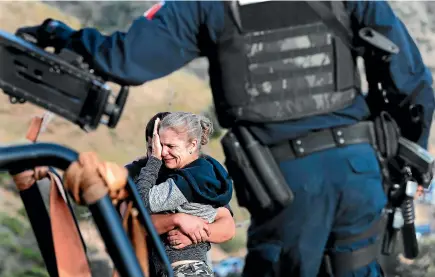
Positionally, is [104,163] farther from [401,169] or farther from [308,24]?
[401,169]

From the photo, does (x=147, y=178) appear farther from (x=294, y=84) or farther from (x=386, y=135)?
(x=386, y=135)

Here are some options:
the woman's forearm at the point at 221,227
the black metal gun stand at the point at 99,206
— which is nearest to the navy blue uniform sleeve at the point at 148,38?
the woman's forearm at the point at 221,227

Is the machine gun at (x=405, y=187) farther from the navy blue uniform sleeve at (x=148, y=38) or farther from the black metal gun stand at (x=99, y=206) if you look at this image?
the black metal gun stand at (x=99, y=206)

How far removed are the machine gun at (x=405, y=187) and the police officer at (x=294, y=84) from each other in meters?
0.14

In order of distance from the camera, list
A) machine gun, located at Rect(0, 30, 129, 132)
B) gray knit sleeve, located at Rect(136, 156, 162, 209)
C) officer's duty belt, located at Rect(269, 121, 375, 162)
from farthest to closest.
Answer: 1. officer's duty belt, located at Rect(269, 121, 375, 162)
2. machine gun, located at Rect(0, 30, 129, 132)
3. gray knit sleeve, located at Rect(136, 156, 162, 209)

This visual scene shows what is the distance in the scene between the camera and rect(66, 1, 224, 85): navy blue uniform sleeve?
2.21m

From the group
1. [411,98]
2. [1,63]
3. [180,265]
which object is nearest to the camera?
[180,265]

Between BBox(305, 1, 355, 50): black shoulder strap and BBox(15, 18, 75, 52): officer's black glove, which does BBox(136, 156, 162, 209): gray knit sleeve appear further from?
BBox(305, 1, 355, 50): black shoulder strap

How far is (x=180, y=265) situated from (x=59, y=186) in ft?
2.44

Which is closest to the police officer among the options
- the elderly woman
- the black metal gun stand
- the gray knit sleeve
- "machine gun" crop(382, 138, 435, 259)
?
"machine gun" crop(382, 138, 435, 259)

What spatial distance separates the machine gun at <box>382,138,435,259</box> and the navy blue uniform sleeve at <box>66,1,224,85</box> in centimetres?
68

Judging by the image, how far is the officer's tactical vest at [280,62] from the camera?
222 cm

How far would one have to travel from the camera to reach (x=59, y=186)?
0.85 meters

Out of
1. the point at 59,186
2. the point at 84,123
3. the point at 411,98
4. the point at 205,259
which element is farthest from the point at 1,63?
the point at 59,186
